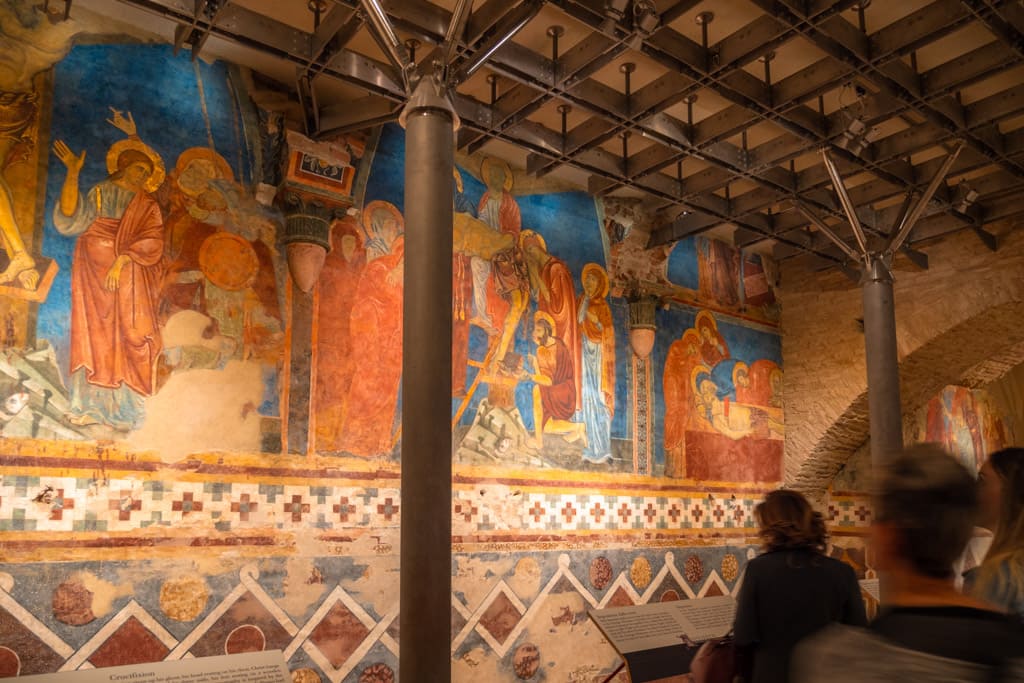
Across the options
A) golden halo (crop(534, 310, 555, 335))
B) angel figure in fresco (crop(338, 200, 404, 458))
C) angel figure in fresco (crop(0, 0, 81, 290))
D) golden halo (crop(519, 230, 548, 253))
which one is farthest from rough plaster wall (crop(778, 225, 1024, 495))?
angel figure in fresco (crop(0, 0, 81, 290))

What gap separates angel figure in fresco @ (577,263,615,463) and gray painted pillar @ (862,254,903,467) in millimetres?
2810

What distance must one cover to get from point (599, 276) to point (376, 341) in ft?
10.6

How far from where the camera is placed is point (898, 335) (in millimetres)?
11203

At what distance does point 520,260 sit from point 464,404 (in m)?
1.74

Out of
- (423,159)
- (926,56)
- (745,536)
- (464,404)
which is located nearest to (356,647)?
(464,404)

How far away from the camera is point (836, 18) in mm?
6574

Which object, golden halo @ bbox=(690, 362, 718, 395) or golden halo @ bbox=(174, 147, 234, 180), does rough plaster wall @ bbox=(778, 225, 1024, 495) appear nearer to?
golden halo @ bbox=(690, 362, 718, 395)

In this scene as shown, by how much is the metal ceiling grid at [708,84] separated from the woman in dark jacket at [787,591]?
Result: 3617 mm

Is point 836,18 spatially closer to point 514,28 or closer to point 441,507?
point 514,28

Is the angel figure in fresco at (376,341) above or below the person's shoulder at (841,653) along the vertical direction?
above

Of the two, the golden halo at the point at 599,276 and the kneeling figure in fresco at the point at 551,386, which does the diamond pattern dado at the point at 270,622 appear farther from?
the golden halo at the point at 599,276

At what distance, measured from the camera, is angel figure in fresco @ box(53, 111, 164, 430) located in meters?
6.17

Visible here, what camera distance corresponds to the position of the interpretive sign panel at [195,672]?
13.3 feet

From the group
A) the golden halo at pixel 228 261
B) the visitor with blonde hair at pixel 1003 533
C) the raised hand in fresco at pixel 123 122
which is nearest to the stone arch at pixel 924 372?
the golden halo at pixel 228 261
